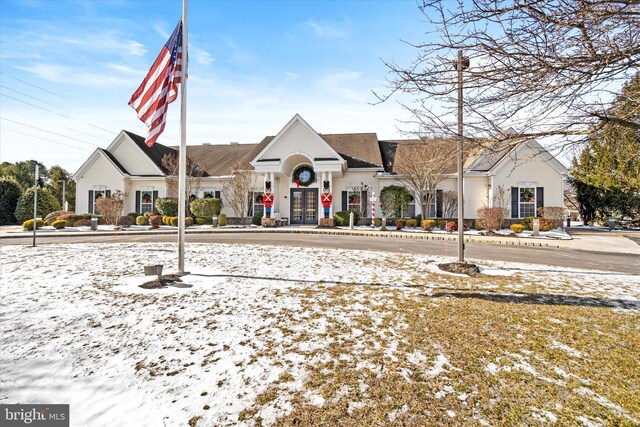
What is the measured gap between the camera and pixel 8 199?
87.4 feet

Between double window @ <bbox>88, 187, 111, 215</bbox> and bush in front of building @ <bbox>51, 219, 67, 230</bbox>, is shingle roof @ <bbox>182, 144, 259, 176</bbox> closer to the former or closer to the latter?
double window @ <bbox>88, 187, 111, 215</bbox>

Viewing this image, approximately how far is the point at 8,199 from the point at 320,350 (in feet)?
120

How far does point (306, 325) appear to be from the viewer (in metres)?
4.23

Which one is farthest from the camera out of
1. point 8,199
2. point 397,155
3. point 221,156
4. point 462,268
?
point 221,156

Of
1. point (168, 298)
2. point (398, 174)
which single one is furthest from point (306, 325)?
point (398, 174)

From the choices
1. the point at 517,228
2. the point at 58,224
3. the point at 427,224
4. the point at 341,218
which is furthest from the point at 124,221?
the point at 517,228

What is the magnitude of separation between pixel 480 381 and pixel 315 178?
22.2m

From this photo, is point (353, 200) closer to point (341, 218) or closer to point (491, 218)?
point (341, 218)

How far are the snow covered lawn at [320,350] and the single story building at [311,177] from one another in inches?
668

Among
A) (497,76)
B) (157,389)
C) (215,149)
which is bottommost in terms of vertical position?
(157,389)

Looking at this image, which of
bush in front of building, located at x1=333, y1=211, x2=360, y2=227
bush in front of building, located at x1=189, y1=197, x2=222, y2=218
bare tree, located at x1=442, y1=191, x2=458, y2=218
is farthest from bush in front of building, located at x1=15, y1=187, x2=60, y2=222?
bare tree, located at x1=442, y1=191, x2=458, y2=218

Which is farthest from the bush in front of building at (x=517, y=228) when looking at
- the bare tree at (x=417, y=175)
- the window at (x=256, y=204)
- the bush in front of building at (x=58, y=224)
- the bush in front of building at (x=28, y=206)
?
the bush in front of building at (x=28, y=206)

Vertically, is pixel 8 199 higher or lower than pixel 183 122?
lower

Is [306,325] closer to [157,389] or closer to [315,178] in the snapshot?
[157,389]
